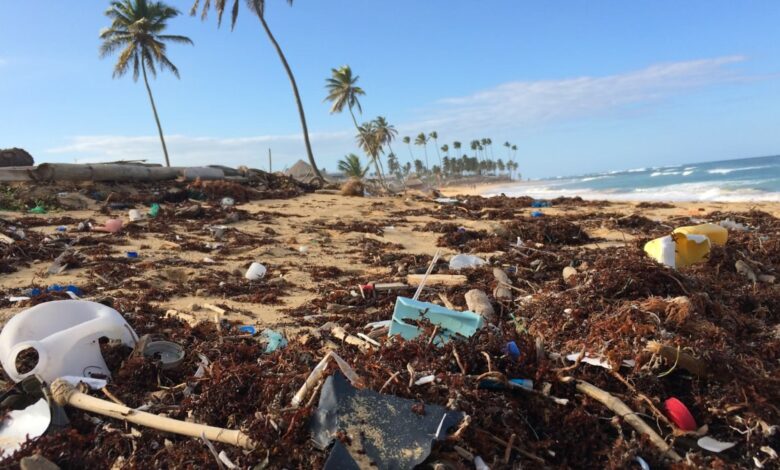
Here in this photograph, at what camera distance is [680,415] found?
7.45 feet

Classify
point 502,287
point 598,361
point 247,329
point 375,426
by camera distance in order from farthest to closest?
point 502,287 → point 247,329 → point 598,361 → point 375,426

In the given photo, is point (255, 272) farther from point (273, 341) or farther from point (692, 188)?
point (692, 188)

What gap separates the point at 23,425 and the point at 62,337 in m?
0.55

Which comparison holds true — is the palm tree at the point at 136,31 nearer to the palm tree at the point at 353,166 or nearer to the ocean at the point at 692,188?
the palm tree at the point at 353,166

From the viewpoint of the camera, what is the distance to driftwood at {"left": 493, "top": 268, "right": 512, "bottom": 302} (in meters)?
4.40

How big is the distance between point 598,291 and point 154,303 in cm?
422

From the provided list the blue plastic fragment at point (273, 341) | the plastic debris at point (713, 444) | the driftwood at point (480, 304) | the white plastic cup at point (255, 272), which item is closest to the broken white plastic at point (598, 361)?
the plastic debris at point (713, 444)

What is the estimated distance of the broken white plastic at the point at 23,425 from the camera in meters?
2.31

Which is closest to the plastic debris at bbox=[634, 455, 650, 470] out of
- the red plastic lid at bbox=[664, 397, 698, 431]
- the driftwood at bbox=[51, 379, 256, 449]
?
the red plastic lid at bbox=[664, 397, 698, 431]

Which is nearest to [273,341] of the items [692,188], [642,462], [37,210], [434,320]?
[434,320]

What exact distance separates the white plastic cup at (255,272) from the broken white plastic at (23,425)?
3.58 m

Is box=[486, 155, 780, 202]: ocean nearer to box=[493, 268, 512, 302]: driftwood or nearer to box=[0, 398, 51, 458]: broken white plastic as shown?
box=[493, 268, 512, 302]: driftwood

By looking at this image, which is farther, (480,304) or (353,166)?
(353,166)

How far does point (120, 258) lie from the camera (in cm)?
665
